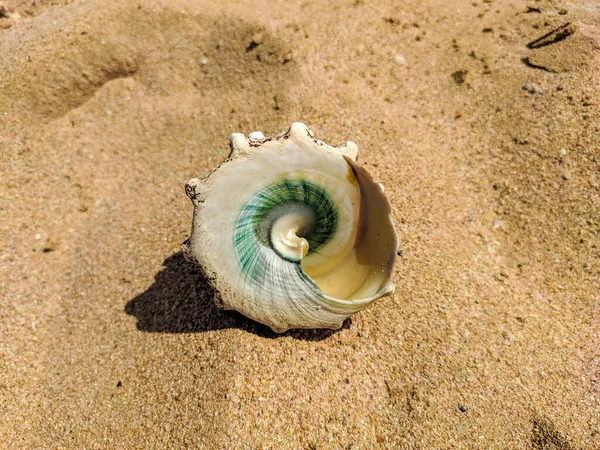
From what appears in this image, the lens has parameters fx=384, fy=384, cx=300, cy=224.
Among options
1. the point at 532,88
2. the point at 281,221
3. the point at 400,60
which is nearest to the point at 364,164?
the point at 281,221

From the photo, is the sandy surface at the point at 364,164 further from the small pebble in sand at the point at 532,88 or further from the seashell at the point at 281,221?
the seashell at the point at 281,221

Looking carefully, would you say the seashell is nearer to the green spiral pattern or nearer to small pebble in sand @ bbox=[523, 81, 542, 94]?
the green spiral pattern

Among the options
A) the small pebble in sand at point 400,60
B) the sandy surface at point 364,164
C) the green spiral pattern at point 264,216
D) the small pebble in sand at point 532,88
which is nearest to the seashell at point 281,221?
the green spiral pattern at point 264,216

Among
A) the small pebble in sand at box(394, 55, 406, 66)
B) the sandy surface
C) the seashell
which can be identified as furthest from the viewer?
the small pebble in sand at box(394, 55, 406, 66)

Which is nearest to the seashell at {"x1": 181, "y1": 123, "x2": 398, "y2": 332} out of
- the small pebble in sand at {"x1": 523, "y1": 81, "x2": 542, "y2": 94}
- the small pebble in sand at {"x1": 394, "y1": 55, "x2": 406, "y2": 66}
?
the small pebble in sand at {"x1": 394, "y1": 55, "x2": 406, "y2": 66}

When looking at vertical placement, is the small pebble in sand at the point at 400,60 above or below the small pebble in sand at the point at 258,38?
below

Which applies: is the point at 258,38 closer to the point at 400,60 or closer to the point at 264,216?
the point at 400,60
